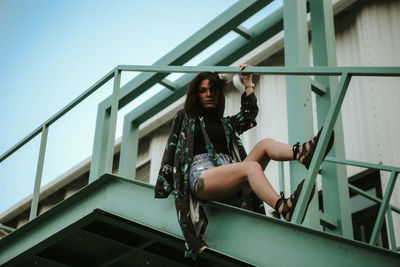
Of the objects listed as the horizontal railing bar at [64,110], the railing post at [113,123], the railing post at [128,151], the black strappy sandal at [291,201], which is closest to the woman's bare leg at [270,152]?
the black strappy sandal at [291,201]

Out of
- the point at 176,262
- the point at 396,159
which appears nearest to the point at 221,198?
the point at 176,262

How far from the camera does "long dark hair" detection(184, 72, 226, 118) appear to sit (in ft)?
18.9

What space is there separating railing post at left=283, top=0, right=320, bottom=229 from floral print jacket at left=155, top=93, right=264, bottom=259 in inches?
38.7

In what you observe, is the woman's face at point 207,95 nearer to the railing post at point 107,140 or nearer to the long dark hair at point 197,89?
the long dark hair at point 197,89

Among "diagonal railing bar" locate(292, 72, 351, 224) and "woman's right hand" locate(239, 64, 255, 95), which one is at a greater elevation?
"woman's right hand" locate(239, 64, 255, 95)

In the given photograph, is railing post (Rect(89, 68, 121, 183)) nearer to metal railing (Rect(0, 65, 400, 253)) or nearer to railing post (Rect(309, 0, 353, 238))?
metal railing (Rect(0, 65, 400, 253))

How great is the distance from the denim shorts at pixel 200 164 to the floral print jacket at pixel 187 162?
42mm

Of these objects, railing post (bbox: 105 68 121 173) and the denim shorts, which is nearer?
the denim shorts

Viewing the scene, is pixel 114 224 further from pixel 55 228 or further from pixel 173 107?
pixel 173 107

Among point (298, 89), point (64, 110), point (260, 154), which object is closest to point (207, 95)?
point (260, 154)

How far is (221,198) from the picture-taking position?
204 inches

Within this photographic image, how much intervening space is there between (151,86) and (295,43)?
2.91m

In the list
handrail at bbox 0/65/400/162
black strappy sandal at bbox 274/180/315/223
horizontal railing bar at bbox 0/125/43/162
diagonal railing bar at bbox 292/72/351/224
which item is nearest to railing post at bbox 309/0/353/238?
handrail at bbox 0/65/400/162

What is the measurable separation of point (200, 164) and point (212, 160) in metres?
0.11
